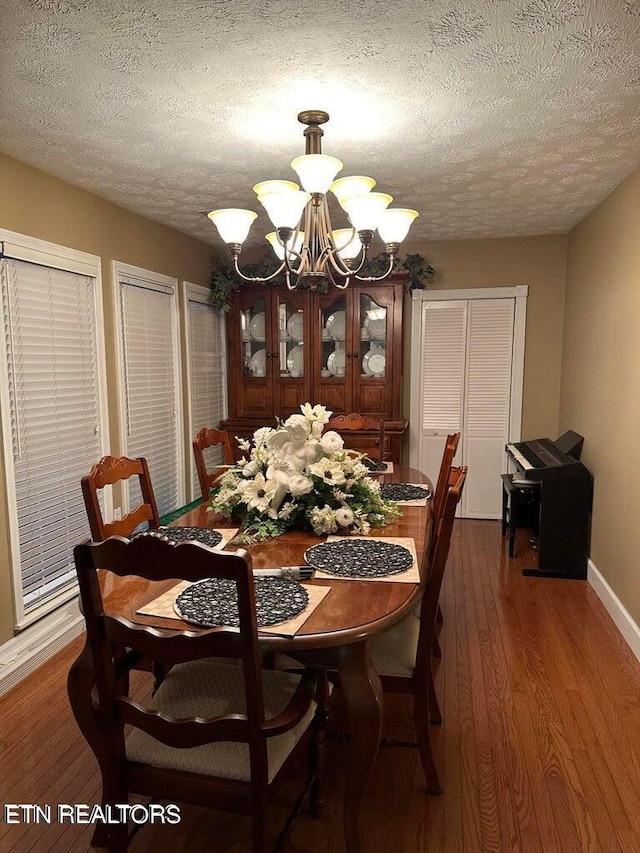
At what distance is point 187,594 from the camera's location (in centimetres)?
154

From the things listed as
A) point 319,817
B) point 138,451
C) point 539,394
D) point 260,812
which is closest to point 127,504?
point 138,451

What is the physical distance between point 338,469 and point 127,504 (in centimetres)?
191

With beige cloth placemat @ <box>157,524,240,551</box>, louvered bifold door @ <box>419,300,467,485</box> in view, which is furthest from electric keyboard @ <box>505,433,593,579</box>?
beige cloth placemat @ <box>157,524,240,551</box>

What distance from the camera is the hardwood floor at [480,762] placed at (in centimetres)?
169

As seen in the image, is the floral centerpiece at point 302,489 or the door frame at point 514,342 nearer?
the floral centerpiece at point 302,489

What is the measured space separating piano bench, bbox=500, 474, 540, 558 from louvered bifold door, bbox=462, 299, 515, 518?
0.25 meters

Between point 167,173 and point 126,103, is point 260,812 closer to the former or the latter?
point 126,103

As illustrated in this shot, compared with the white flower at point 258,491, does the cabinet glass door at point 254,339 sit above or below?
above

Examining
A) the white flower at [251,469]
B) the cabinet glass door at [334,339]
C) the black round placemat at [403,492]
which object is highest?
the cabinet glass door at [334,339]

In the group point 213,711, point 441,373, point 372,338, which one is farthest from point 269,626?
point 441,373

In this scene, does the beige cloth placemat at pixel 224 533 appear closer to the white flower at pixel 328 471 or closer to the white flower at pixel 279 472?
the white flower at pixel 279 472

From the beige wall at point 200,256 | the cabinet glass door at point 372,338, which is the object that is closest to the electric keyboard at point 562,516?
the beige wall at point 200,256

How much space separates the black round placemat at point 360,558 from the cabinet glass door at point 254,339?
3040 millimetres

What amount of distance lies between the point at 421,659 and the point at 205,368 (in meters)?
3.28
